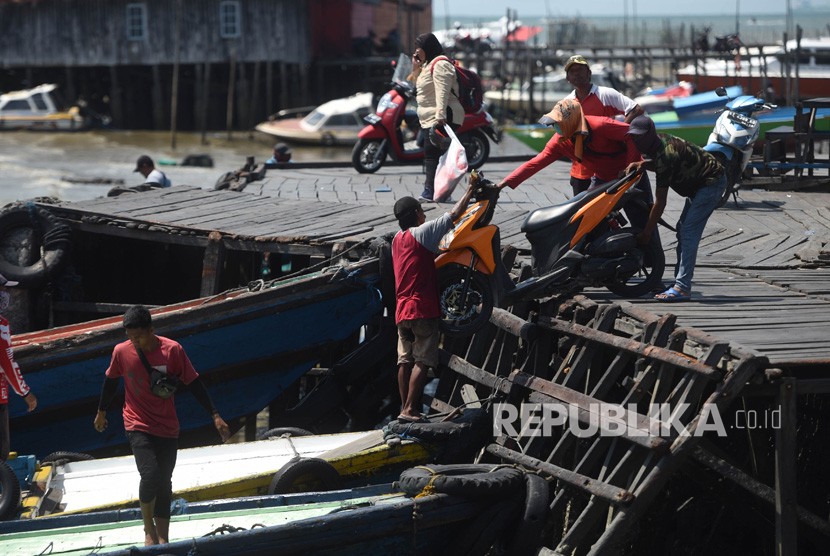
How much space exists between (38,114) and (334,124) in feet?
36.1

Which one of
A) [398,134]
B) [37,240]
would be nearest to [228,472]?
[37,240]

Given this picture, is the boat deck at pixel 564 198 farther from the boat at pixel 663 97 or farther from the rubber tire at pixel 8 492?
the boat at pixel 663 97

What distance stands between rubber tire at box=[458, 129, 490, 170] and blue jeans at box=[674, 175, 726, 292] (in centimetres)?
534

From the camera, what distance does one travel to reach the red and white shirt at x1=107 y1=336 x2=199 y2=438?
650 centimetres

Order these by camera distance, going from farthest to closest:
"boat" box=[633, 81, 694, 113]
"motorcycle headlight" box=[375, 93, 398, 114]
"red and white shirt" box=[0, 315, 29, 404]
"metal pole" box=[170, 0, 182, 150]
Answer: "metal pole" box=[170, 0, 182, 150] < "boat" box=[633, 81, 694, 113] < "motorcycle headlight" box=[375, 93, 398, 114] < "red and white shirt" box=[0, 315, 29, 404]

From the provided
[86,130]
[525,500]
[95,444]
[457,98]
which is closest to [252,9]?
[86,130]

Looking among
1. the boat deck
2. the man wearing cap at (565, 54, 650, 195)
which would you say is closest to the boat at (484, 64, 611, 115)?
the boat deck

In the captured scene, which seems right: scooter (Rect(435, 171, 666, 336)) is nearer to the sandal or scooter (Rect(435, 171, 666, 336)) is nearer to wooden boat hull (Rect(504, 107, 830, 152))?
the sandal

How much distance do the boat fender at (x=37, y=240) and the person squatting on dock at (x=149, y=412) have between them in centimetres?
529

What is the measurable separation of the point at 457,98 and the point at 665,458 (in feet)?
19.4

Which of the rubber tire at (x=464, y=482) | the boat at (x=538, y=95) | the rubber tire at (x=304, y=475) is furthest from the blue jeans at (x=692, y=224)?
the boat at (x=538, y=95)

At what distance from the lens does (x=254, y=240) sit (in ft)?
35.1

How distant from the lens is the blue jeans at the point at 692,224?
27.6 feet

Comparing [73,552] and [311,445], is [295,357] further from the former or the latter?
[73,552]
